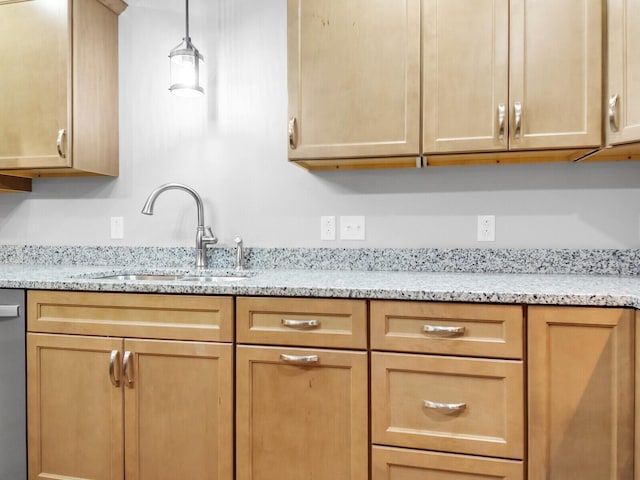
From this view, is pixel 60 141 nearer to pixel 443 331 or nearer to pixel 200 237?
pixel 200 237

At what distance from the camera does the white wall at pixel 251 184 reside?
1.85m

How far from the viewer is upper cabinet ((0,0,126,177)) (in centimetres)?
197

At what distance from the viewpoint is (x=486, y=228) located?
75.1 inches

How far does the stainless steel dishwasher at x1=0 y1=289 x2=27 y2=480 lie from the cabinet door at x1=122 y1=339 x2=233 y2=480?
410 millimetres

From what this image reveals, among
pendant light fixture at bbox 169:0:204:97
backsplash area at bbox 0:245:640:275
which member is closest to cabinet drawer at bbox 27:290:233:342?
backsplash area at bbox 0:245:640:275

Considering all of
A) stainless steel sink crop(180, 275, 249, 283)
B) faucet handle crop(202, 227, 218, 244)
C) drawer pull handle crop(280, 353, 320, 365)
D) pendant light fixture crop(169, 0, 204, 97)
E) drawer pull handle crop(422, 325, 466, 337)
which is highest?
pendant light fixture crop(169, 0, 204, 97)

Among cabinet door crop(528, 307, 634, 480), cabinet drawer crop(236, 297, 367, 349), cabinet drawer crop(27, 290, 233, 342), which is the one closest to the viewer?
cabinet door crop(528, 307, 634, 480)

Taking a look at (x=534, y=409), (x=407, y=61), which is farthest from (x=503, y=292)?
(x=407, y=61)

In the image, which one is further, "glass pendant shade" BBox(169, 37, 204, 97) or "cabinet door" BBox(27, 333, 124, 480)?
"glass pendant shade" BBox(169, 37, 204, 97)

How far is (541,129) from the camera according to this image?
1.56 meters

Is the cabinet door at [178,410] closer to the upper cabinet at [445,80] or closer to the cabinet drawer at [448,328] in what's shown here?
the cabinet drawer at [448,328]

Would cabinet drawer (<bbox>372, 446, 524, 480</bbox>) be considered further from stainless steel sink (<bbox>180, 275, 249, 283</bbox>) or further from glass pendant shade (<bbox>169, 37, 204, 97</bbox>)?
glass pendant shade (<bbox>169, 37, 204, 97</bbox>)

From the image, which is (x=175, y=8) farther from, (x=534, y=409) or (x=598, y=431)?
(x=598, y=431)

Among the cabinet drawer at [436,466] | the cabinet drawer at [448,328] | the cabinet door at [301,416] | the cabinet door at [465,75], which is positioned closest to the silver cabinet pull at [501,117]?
the cabinet door at [465,75]
